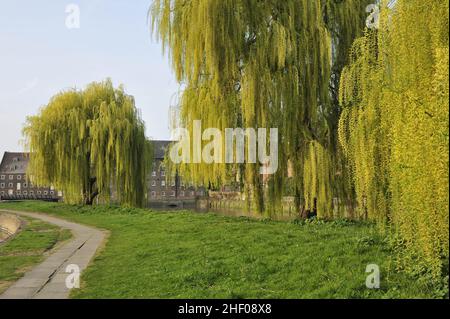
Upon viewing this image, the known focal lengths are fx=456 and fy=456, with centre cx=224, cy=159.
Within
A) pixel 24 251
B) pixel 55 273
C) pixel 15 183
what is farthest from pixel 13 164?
pixel 55 273

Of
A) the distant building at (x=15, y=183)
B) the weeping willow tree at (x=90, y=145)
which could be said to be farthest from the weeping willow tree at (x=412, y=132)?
the distant building at (x=15, y=183)

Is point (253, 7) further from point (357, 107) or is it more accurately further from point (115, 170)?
point (115, 170)

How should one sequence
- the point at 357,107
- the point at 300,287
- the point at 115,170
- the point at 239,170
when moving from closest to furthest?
the point at 300,287 → the point at 357,107 → the point at 239,170 → the point at 115,170

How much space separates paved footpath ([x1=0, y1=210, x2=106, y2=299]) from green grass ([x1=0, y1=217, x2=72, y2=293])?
27cm

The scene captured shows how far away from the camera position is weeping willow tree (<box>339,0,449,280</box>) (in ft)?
18.2

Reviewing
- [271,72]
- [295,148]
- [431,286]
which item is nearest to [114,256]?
[295,148]

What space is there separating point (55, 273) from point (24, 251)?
4.41 m

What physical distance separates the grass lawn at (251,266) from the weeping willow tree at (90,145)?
15.0m

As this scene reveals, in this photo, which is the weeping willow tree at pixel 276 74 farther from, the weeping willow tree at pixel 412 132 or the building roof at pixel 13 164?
the building roof at pixel 13 164

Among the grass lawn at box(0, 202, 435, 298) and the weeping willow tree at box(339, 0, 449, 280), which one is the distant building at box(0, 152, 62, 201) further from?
the weeping willow tree at box(339, 0, 449, 280)

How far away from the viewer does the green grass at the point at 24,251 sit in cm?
991

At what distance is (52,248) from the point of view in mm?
14023

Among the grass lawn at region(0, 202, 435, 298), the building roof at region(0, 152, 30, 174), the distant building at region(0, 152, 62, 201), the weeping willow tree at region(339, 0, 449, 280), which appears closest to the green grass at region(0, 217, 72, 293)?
the grass lawn at region(0, 202, 435, 298)

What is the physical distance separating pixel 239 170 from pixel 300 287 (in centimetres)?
847
